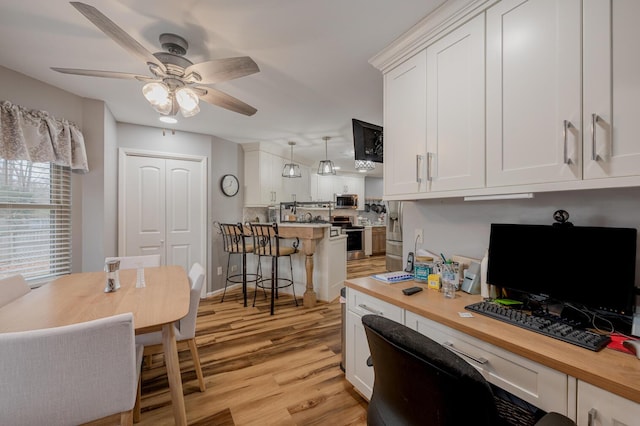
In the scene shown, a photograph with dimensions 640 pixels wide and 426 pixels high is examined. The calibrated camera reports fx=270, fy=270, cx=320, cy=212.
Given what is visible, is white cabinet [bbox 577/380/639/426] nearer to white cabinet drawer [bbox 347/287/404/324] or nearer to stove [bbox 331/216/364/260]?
white cabinet drawer [bbox 347/287/404/324]

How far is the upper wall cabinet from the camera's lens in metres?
1.40

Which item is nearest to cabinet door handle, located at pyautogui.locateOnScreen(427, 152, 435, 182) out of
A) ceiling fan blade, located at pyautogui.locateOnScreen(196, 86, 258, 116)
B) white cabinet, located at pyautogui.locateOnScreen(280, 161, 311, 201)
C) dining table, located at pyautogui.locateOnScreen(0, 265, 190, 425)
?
ceiling fan blade, located at pyautogui.locateOnScreen(196, 86, 258, 116)

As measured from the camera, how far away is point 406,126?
1803mm

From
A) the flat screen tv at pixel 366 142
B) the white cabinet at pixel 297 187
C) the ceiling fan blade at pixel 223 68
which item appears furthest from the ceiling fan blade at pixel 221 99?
the white cabinet at pixel 297 187

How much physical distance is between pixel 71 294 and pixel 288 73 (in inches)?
86.0

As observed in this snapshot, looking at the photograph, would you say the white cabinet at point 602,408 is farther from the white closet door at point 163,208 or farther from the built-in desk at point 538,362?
the white closet door at point 163,208

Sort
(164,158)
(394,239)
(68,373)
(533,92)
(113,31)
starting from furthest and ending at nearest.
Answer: (394,239)
(164,158)
(113,31)
(533,92)
(68,373)

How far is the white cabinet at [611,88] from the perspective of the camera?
92 centimetres

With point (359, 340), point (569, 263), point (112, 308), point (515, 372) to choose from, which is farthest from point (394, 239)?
point (112, 308)

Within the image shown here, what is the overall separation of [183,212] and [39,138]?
180 centimetres

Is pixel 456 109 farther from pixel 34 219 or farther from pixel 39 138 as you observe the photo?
pixel 34 219

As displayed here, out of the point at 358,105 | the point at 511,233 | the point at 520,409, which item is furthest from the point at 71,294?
the point at 358,105

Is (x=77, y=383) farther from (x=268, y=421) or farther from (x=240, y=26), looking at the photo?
(x=240, y=26)

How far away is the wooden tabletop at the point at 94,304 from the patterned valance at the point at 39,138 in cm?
115
